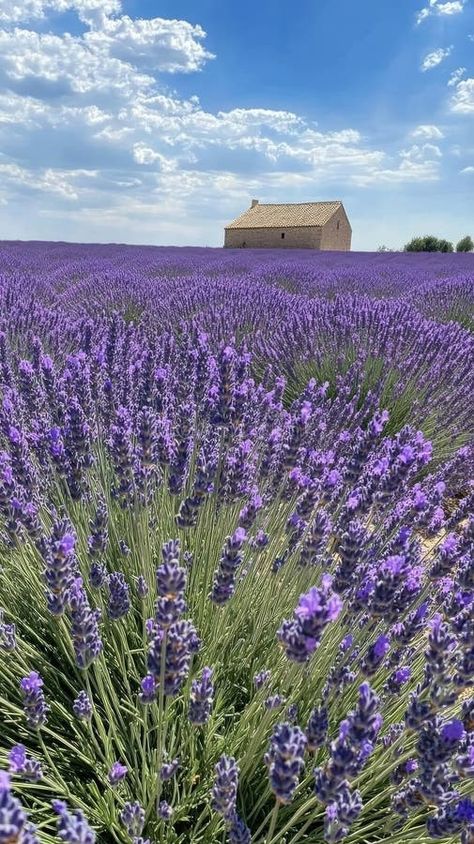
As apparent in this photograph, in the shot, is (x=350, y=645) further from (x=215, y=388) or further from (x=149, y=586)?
(x=215, y=388)

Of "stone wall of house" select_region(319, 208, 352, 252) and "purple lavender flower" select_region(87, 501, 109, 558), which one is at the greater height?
"stone wall of house" select_region(319, 208, 352, 252)

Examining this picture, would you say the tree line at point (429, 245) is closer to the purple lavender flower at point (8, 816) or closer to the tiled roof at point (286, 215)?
the tiled roof at point (286, 215)

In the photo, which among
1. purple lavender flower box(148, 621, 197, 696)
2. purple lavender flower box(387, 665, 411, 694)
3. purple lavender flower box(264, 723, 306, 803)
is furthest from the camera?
purple lavender flower box(387, 665, 411, 694)

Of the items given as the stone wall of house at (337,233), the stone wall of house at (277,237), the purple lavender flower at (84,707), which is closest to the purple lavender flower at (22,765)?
the purple lavender flower at (84,707)

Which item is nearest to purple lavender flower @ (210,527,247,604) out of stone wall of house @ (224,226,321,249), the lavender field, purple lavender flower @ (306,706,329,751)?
the lavender field

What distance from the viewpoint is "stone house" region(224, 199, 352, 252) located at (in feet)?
112

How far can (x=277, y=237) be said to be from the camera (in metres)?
35.2

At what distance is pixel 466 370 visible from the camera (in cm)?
394

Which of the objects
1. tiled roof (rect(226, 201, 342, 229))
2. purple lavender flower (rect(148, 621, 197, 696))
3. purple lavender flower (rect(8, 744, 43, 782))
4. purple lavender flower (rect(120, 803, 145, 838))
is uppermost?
tiled roof (rect(226, 201, 342, 229))

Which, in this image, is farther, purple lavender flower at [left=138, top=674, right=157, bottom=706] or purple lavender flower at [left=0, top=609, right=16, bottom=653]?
purple lavender flower at [left=0, top=609, right=16, bottom=653]

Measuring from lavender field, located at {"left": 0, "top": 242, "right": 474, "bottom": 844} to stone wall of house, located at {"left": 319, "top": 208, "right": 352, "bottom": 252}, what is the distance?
112 ft

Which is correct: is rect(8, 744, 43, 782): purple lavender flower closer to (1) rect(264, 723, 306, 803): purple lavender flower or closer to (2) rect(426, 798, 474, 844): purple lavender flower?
(1) rect(264, 723, 306, 803): purple lavender flower

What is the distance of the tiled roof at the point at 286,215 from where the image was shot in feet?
114

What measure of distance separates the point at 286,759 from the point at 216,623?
660 millimetres
